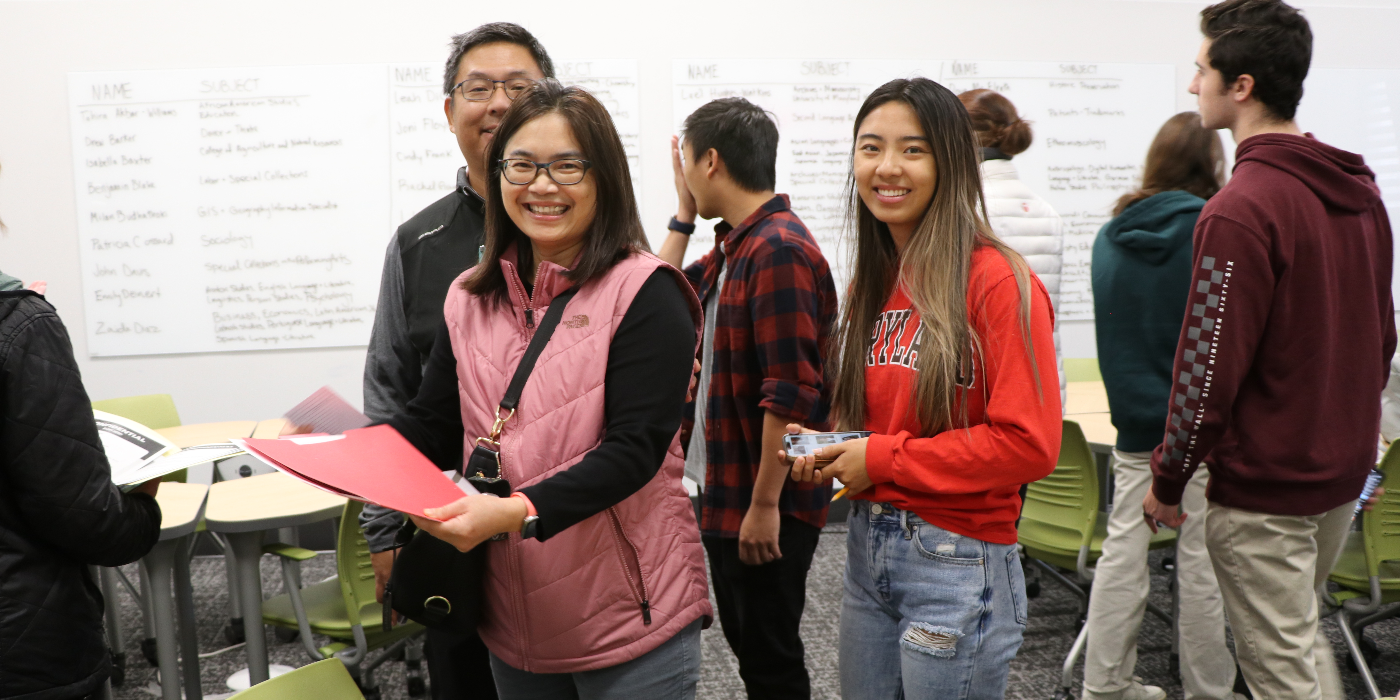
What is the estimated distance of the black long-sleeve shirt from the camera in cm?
111

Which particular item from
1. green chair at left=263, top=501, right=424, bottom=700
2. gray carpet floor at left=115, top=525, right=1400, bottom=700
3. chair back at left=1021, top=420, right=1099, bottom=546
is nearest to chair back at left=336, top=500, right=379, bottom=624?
green chair at left=263, top=501, right=424, bottom=700

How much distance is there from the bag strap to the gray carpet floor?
180 centimetres

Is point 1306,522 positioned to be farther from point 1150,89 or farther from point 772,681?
point 1150,89

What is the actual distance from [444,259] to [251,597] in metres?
1.36

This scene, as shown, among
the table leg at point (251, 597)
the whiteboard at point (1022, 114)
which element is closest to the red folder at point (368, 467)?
the table leg at point (251, 597)

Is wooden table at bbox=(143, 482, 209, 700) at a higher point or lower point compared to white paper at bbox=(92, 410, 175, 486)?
lower

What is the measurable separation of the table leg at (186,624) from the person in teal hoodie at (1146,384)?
2420 mm

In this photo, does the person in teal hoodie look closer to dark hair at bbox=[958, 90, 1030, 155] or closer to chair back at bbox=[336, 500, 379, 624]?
dark hair at bbox=[958, 90, 1030, 155]

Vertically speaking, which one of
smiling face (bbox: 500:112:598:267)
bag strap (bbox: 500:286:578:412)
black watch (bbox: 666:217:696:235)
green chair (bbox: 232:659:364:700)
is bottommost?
green chair (bbox: 232:659:364:700)

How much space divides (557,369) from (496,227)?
29 cm

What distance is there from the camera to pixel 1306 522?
1.67 metres

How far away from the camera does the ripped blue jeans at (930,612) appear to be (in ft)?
4.14

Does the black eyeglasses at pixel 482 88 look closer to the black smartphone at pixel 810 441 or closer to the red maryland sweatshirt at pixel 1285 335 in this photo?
the black smartphone at pixel 810 441

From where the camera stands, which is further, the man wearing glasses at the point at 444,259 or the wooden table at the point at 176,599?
the wooden table at the point at 176,599
